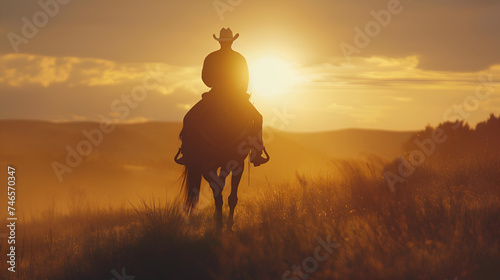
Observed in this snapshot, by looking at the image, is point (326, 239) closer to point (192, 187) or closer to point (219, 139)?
point (219, 139)

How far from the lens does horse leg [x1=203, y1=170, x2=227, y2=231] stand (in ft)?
28.7

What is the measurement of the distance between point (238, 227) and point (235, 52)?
290 centimetres

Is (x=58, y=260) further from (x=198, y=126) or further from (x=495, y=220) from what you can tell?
(x=495, y=220)

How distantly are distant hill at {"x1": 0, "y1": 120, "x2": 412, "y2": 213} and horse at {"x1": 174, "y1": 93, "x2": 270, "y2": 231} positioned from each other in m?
8.55

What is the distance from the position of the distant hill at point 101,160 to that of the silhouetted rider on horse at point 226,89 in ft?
29.0

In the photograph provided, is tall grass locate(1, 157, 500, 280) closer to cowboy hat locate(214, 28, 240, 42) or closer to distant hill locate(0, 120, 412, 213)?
cowboy hat locate(214, 28, 240, 42)

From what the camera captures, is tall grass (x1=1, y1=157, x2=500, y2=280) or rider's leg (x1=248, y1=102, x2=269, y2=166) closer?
tall grass (x1=1, y1=157, x2=500, y2=280)

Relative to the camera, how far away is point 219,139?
8914 mm

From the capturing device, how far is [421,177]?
11648 millimetres

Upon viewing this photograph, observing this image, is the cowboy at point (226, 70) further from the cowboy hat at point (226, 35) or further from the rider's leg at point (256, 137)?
the rider's leg at point (256, 137)

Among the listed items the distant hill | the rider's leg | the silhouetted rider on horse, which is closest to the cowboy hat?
the silhouetted rider on horse

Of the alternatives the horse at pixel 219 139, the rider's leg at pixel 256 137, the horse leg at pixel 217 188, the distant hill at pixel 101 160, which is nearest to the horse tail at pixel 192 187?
the horse at pixel 219 139

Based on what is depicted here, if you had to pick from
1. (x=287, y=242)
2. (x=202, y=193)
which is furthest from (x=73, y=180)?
(x=287, y=242)

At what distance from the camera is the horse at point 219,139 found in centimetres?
883
